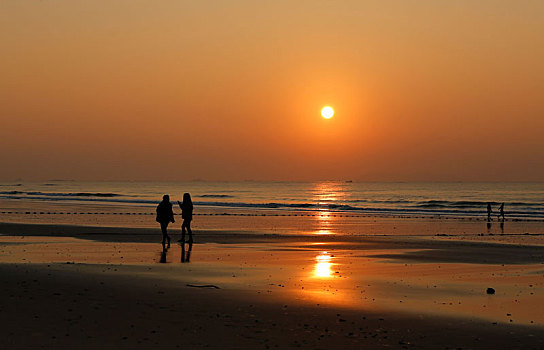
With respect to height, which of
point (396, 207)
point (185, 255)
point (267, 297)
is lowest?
point (267, 297)

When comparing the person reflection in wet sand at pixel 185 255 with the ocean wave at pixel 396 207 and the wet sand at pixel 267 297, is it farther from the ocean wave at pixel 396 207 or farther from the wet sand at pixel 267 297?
the ocean wave at pixel 396 207

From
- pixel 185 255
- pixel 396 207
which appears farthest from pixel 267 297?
pixel 396 207

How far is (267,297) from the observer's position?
51.3ft

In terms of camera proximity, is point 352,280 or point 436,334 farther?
point 352,280

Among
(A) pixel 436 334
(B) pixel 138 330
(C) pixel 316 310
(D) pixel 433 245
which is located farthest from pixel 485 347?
(D) pixel 433 245

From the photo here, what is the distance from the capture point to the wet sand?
11812 mm

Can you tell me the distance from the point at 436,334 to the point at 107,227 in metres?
31.9

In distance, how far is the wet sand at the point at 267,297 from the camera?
38.8ft

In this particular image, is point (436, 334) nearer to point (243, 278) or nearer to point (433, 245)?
point (243, 278)

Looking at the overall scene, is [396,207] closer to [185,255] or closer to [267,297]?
[185,255]

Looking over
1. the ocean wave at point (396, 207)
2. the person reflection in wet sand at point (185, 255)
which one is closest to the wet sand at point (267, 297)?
the person reflection in wet sand at point (185, 255)

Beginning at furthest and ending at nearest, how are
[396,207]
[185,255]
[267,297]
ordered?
[396,207] < [185,255] < [267,297]

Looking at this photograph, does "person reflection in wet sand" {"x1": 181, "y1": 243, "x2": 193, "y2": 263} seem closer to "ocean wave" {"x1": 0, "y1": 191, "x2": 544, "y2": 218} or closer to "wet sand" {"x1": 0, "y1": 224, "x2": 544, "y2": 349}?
"wet sand" {"x1": 0, "y1": 224, "x2": 544, "y2": 349}

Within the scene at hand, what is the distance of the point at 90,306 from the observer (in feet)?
46.7
